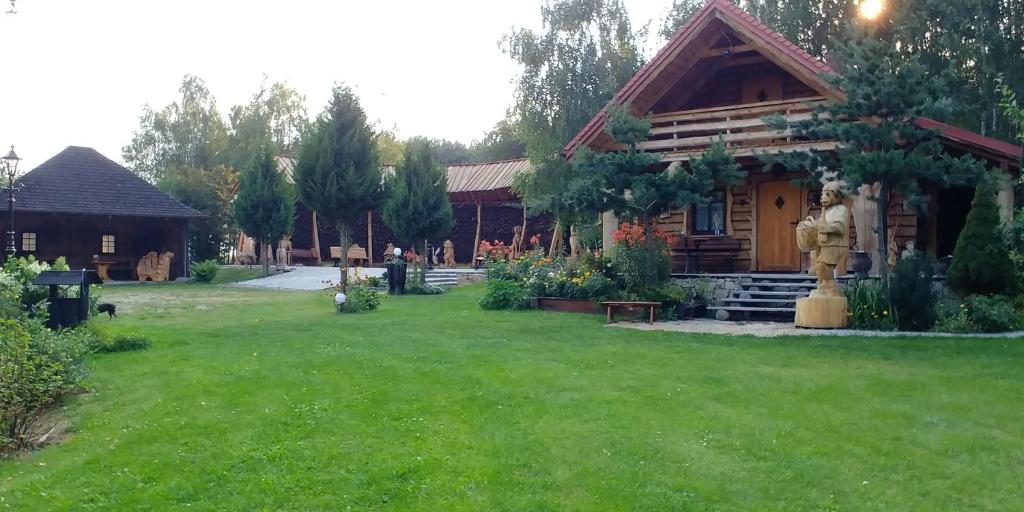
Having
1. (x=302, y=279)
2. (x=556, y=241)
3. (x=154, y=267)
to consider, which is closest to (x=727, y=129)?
(x=556, y=241)

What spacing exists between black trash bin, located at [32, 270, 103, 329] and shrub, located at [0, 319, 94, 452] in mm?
2585

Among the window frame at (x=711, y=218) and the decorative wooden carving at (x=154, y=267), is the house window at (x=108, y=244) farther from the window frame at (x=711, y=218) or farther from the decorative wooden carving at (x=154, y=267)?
the window frame at (x=711, y=218)

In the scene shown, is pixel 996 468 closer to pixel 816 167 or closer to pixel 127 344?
pixel 816 167

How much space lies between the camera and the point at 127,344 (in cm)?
1029

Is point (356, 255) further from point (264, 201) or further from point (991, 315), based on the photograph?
point (991, 315)

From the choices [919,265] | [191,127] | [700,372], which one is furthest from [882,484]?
[191,127]

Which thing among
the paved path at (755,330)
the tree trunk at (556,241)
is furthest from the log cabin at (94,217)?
the paved path at (755,330)

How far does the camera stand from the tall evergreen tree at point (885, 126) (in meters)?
11.6

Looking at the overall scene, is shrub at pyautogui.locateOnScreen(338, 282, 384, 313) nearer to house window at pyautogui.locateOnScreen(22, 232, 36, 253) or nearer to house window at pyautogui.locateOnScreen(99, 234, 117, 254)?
house window at pyautogui.locateOnScreen(22, 232, 36, 253)

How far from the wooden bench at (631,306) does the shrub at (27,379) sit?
799 centimetres

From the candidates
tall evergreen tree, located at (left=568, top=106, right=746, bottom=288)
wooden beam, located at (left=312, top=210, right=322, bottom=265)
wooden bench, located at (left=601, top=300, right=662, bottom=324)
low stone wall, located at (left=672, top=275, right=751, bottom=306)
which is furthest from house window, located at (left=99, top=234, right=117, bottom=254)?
low stone wall, located at (left=672, top=275, right=751, bottom=306)

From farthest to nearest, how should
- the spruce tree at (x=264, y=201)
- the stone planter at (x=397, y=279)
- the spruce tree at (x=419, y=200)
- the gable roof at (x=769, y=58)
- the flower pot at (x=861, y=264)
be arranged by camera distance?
the spruce tree at (x=264, y=201) → the spruce tree at (x=419, y=200) → the stone planter at (x=397, y=279) → the gable roof at (x=769, y=58) → the flower pot at (x=861, y=264)

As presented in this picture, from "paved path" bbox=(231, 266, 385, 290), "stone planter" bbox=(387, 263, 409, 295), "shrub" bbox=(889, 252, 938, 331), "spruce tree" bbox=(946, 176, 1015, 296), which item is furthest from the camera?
"paved path" bbox=(231, 266, 385, 290)

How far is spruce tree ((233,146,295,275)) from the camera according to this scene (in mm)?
27859
